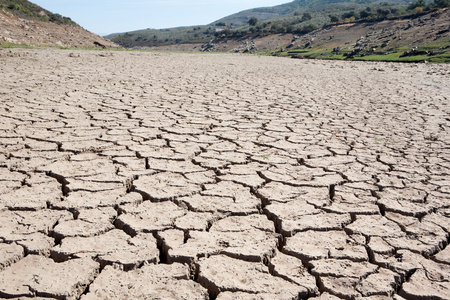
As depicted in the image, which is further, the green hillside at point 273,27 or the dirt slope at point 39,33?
the green hillside at point 273,27

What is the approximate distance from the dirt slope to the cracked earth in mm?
12102

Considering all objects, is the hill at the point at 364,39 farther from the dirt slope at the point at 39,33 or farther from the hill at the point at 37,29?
the hill at the point at 37,29

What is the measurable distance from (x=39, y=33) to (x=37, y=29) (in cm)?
75

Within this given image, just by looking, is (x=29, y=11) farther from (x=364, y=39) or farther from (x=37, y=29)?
(x=364, y=39)

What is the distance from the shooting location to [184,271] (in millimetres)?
1587

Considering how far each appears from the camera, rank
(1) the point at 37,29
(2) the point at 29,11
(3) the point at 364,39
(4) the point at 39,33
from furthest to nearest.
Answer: (3) the point at 364,39 < (2) the point at 29,11 < (1) the point at 37,29 < (4) the point at 39,33

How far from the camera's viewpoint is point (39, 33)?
1783 centimetres

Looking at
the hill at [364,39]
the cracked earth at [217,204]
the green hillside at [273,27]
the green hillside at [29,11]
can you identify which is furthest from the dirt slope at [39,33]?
the green hillside at [273,27]

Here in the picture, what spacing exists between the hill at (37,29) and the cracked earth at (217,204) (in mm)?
12106

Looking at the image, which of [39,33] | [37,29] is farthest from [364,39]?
[39,33]

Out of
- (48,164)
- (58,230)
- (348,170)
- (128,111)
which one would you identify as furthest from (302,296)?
(128,111)

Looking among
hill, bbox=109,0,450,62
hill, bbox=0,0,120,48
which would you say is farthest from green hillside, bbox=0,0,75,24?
hill, bbox=109,0,450,62

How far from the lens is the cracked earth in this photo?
154 centimetres

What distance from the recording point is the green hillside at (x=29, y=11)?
19900 millimetres
